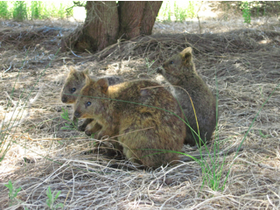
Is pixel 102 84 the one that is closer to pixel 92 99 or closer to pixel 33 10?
pixel 92 99

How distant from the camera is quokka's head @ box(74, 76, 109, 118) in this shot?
3402 millimetres

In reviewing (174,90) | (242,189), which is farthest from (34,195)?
(174,90)

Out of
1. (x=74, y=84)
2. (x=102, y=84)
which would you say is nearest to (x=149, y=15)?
(x=74, y=84)

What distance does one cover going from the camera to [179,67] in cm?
484

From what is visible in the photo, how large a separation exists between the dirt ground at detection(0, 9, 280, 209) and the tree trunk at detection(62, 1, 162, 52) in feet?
1.44

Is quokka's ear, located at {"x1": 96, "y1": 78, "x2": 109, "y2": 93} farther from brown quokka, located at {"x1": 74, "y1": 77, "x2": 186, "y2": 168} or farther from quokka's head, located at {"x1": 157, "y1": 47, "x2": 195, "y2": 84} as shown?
quokka's head, located at {"x1": 157, "y1": 47, "x2": 195, "y2": 84}

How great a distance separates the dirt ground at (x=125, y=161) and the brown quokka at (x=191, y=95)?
0.92 feet

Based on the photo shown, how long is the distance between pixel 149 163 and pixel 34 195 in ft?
4.18

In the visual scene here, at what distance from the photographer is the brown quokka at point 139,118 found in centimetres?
319

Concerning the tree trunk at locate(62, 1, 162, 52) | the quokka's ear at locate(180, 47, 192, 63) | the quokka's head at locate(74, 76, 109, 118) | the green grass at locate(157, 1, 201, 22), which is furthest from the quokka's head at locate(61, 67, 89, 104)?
the green grass at locate(157, 1, 201, 22)

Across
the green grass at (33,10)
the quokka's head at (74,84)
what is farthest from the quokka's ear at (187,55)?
the green grass at (33,10)

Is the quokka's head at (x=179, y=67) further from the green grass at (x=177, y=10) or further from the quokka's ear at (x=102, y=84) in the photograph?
the green grass at (x=177, y=10)

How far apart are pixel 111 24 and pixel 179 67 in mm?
3434

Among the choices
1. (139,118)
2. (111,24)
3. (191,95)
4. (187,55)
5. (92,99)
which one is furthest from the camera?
(111,24)
